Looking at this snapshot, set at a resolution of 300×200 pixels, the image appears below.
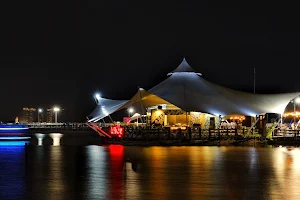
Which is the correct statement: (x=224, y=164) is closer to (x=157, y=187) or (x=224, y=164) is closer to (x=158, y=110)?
(x=157, y=187)

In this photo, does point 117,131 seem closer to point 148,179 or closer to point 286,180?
point 148,179

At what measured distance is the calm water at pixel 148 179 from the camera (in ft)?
37.0

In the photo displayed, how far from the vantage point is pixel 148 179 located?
45.0 ft

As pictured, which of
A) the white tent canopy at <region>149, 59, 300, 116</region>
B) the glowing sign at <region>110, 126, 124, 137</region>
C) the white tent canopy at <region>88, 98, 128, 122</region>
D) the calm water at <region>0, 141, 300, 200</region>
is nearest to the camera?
the calm water at <region>0, 141, 300, 200</region>

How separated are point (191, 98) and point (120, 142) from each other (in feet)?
20.5

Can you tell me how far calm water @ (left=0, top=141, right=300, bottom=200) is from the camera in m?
11.3

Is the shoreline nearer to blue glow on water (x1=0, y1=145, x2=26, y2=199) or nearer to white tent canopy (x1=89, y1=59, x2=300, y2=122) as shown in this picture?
white tent canopy (x1=89, y1=59, x2=300, y2=122)

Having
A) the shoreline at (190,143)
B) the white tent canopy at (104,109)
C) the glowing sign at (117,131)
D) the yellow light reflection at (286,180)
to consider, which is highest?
the white tent canopy at (104,109)

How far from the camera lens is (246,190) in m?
11.9

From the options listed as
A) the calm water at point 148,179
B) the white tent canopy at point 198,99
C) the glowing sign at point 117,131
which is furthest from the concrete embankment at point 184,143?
the calm water at point 148,179

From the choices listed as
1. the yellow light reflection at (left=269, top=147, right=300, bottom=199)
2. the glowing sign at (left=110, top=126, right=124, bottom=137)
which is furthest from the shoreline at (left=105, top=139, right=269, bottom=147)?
the yellow light reflection at (left=269, top=147, right=300, bottom=199)

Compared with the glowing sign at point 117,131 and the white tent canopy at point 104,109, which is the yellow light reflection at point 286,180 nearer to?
the glowing sign at point 117,131

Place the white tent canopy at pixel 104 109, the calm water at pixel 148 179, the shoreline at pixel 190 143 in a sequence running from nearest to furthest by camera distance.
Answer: the calm water at pixel 148 179 → the shoreline at pixel 190 143 → the white tent canopy at pixel 104 109

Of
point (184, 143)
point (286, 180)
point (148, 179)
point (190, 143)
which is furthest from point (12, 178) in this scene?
point (190, 143)
